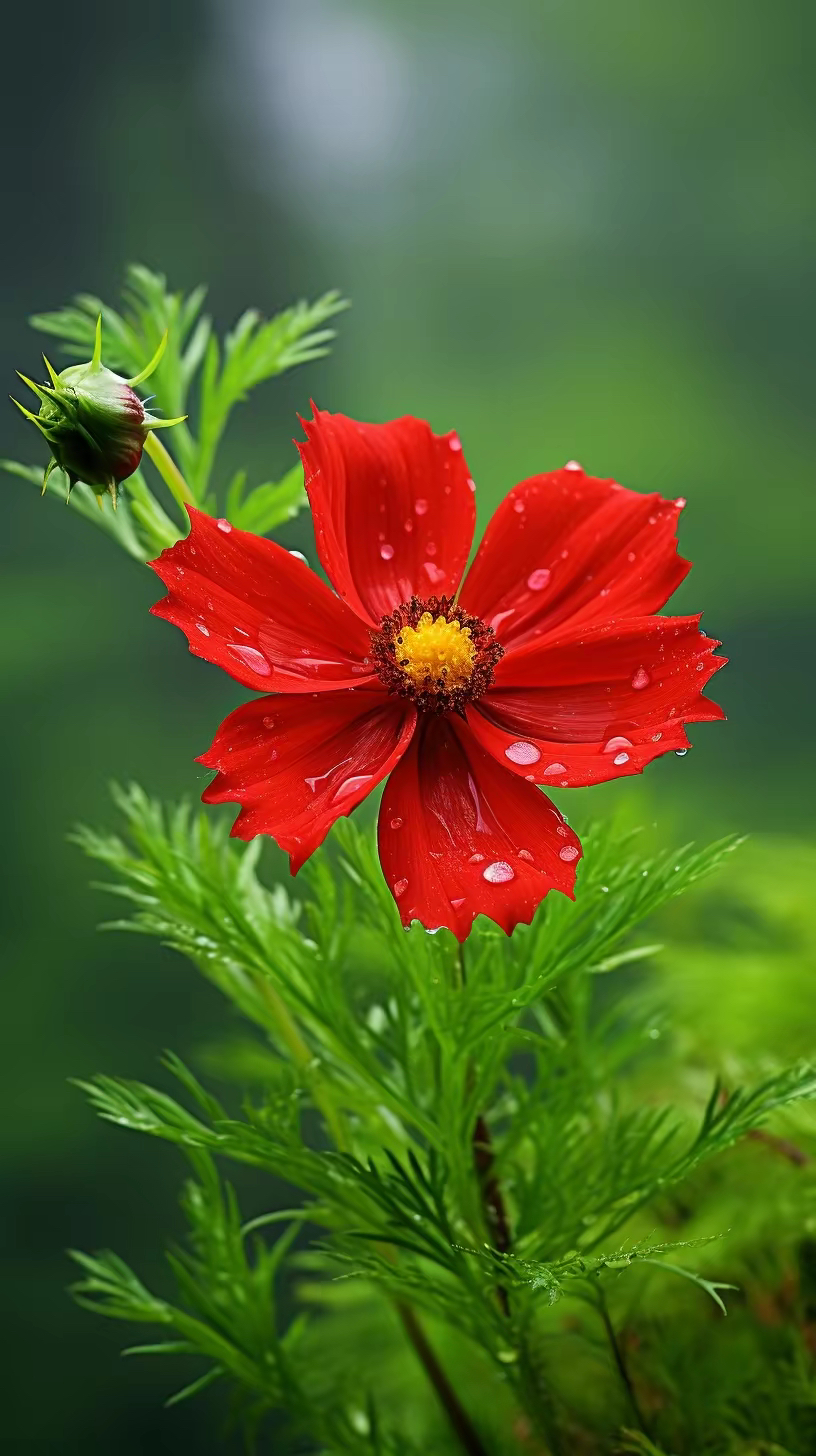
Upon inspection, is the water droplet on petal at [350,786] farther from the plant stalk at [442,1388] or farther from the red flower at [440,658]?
the plant stalk at [442,1388]

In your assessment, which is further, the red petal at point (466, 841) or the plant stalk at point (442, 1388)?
the plant stalk at point (442, 1388)

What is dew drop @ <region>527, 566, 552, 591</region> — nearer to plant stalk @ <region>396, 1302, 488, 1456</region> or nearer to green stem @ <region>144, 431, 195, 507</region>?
green stem @ <region>144, 431, 195, 507</region>

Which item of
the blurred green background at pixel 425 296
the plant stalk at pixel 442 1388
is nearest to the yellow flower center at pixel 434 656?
the plant stalk at pixel 442 1388

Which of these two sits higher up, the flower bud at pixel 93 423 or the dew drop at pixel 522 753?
the flower bud at pixel 93 423

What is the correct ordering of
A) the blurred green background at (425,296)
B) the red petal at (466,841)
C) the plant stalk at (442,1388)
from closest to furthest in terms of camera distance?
the red petal at (466,841) → the plant stalk at (442,1388) → the blurred green background at (425,296)

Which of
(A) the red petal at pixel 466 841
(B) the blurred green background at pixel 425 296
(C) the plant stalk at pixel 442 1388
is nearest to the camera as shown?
(A) the red petal at pixel 466 841

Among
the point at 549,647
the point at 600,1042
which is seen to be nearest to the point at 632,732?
the point at 549,647
